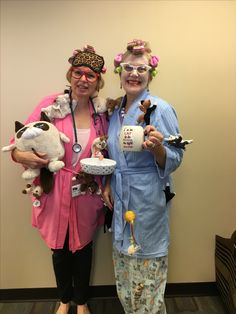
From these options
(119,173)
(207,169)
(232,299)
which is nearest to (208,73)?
(207,169)

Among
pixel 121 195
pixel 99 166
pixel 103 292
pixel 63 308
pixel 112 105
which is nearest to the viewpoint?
pixel 99 166

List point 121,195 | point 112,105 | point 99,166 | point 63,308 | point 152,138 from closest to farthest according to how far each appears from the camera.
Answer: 1. point 152,138
2. point 99,166
3. point 121,195
4. point 112,105
5. point 63,308

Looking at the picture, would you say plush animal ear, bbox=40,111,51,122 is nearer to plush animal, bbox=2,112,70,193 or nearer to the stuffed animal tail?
plush animal, bbox=2,112,70,193

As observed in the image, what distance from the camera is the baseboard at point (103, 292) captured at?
184cm

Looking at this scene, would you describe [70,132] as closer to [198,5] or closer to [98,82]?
[98,82]

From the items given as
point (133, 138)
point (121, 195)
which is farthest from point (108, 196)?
point (133, 138)

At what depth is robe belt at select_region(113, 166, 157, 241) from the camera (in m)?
1.36

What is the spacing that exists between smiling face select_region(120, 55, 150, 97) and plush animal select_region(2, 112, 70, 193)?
375 mm

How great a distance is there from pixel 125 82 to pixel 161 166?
42 cm

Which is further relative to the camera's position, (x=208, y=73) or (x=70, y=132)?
(x=208, y=73)

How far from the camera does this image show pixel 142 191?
52.6 inches

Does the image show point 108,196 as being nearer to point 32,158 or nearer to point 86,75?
point 32,158

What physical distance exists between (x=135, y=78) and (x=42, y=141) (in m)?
0.50

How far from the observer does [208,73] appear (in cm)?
169
